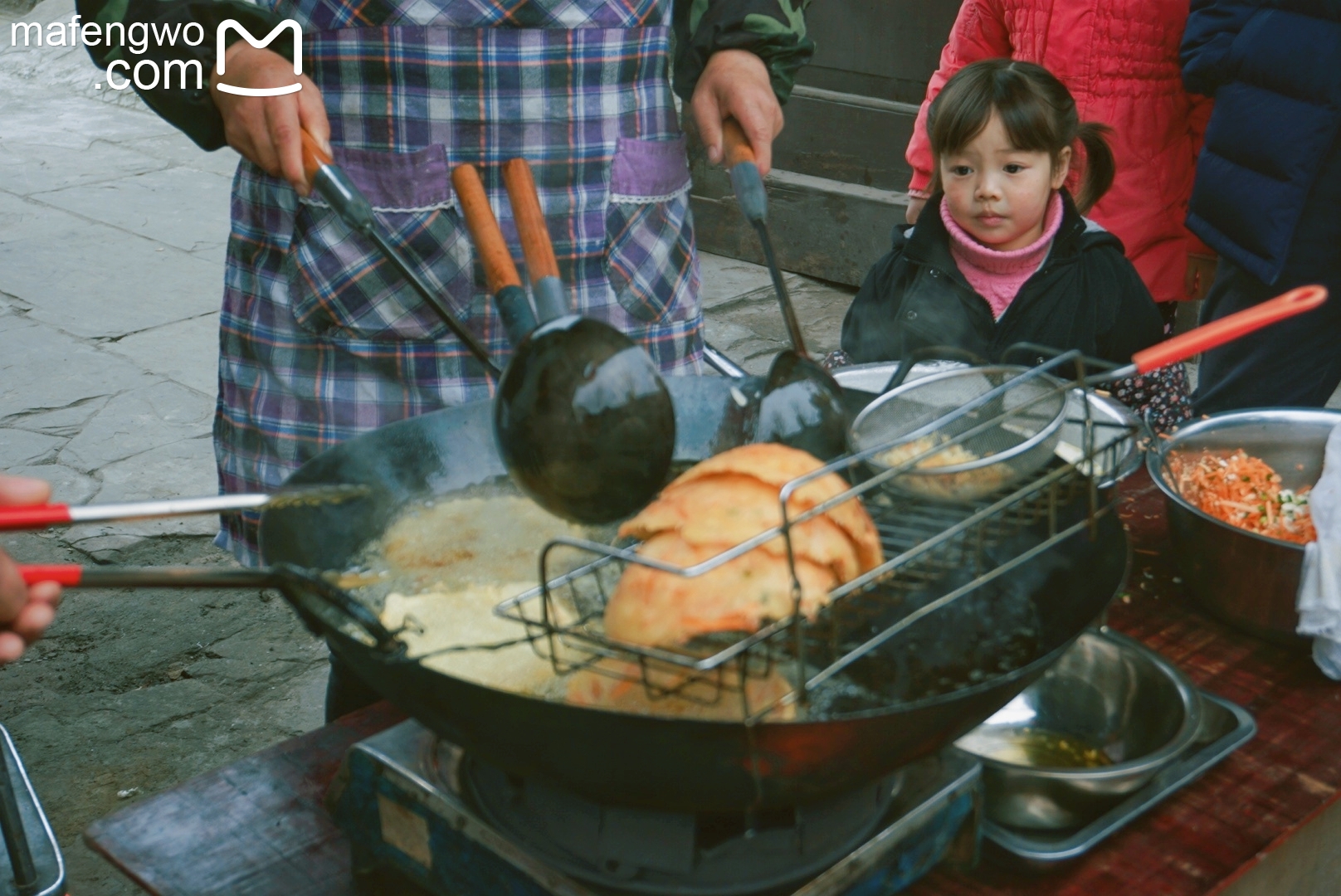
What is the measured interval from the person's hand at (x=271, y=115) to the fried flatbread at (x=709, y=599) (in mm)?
864

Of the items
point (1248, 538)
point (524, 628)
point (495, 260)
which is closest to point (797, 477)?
point (524, 628)

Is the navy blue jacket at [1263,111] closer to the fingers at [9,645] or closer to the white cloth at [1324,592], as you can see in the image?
the white cloth at [1324,592]

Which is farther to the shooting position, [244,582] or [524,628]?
[524,628]

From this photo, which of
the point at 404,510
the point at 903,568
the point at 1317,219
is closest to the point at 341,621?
the point at 404,510

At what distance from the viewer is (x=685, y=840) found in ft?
4.33

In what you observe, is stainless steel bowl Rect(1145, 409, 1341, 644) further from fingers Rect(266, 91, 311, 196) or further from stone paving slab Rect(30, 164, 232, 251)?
stone paving slab Rect(30, 164, 232, 251)

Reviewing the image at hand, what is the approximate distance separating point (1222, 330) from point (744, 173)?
2.60 ft

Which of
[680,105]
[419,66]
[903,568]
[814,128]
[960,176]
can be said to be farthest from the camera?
[680,105]

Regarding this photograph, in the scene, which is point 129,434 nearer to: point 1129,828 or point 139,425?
point 139,425

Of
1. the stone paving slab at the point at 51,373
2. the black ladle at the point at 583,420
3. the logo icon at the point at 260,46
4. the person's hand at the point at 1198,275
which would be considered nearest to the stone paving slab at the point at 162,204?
the stone paving slab at the point at 51,373

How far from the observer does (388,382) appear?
2279 millimetres

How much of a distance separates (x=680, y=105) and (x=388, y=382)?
229 inches

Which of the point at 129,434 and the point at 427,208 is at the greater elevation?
the point at 427,208

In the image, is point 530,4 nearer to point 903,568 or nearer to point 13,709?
point 903,568
